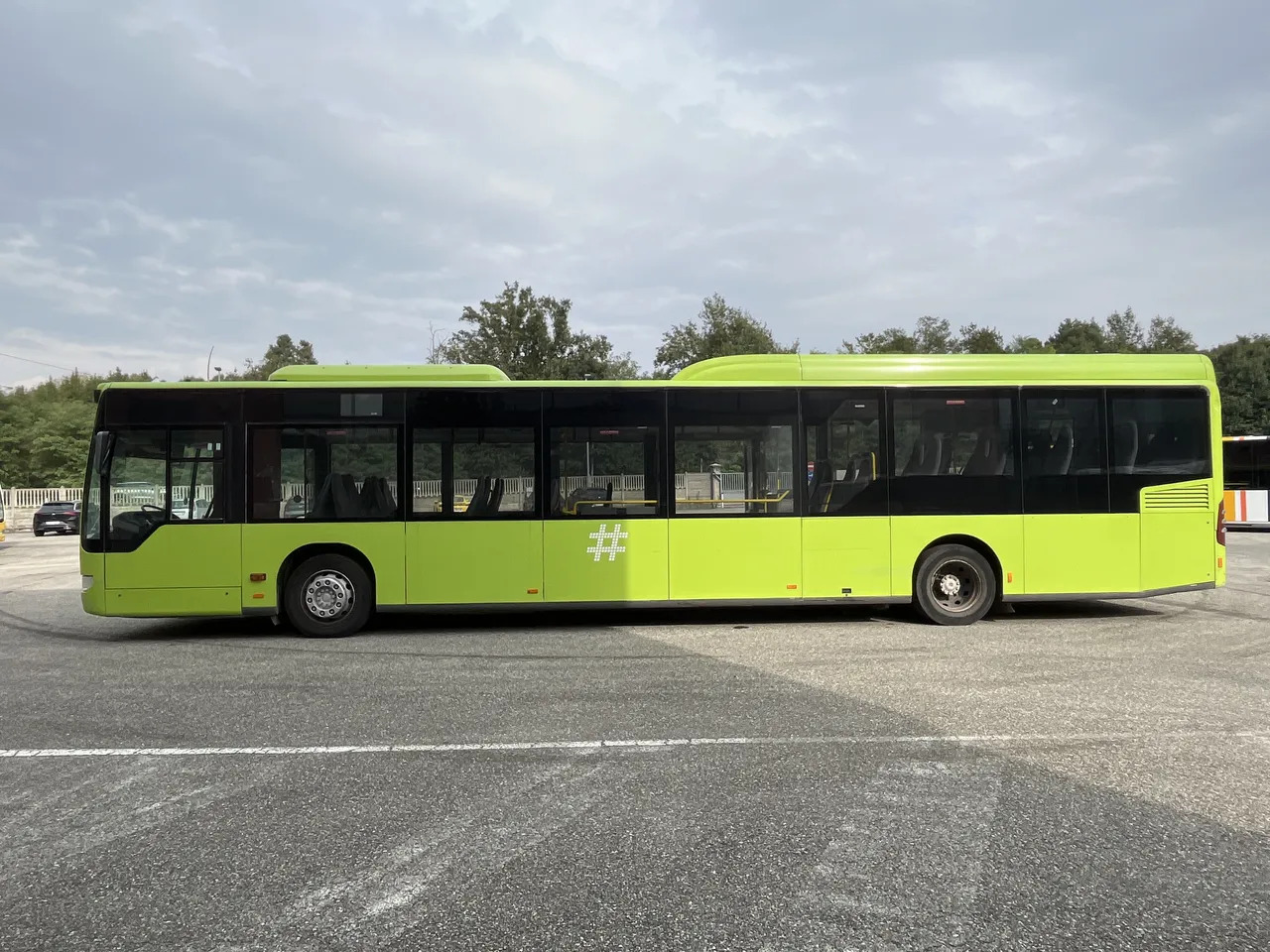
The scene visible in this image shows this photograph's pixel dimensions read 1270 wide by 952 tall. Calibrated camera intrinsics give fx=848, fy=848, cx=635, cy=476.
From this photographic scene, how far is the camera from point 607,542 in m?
9.73

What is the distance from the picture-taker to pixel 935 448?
990 cm

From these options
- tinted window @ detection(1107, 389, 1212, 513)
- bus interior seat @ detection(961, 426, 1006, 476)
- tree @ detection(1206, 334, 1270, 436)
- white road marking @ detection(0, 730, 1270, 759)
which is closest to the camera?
white road marking @ detection(0, 730, 1270, 759)

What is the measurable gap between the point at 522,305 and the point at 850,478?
39.0m

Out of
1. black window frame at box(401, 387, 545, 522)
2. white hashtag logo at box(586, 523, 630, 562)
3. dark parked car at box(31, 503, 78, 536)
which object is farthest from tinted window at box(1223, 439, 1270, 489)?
dark parked car at box(31, 503, 78, 536)

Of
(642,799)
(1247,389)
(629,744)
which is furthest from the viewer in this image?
(1247,389)

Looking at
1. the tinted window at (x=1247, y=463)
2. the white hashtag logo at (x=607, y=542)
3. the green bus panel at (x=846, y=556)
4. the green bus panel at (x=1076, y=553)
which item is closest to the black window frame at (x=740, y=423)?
the green bus panel at (x=846, y=556)

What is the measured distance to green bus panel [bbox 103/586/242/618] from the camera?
9.32 m

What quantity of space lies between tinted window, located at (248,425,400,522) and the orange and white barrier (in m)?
26.4

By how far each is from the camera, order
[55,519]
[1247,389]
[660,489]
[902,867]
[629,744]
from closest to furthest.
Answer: [902,867] → [629,744] → [660,489] → [55,519] → [1247,389]

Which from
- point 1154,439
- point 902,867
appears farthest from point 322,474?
point 1154,439

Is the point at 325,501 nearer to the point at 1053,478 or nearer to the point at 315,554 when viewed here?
the point at 315,554

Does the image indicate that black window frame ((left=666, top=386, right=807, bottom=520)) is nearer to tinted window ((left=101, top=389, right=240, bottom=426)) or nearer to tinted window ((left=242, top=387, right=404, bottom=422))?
tinted window ((left=242, top=387, right=404, bottom=422))

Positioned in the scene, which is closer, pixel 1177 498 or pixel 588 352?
pixel 1177 498

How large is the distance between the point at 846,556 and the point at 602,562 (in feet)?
9.27
